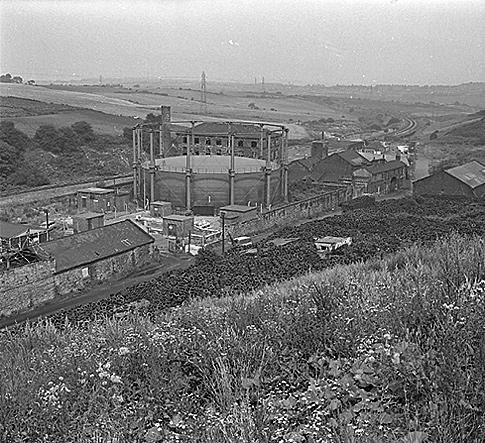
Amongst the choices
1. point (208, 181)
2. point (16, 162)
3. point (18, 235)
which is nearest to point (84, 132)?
point (16, 162)

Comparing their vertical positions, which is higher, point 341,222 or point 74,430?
point 74,430

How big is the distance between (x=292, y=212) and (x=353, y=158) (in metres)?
8.63

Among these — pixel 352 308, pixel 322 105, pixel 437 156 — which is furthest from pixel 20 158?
pixel 322 105

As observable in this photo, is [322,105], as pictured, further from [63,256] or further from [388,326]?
[388,326]

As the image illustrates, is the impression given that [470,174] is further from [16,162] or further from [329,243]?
[16,162]

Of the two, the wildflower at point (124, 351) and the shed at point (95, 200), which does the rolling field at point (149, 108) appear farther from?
the wildflower at point (124, 351)

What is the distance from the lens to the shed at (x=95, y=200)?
78.7 ft

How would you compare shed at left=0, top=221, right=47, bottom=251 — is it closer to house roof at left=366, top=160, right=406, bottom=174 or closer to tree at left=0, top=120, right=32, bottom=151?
house roof at left=366, top=160, right=406, bottom=174

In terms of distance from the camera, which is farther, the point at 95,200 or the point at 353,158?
the point at 353,158

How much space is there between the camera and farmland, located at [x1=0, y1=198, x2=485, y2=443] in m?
2.41

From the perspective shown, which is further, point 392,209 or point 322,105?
point 322,105

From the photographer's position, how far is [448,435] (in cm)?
216

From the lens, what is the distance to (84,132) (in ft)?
136

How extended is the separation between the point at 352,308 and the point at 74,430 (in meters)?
1.71
